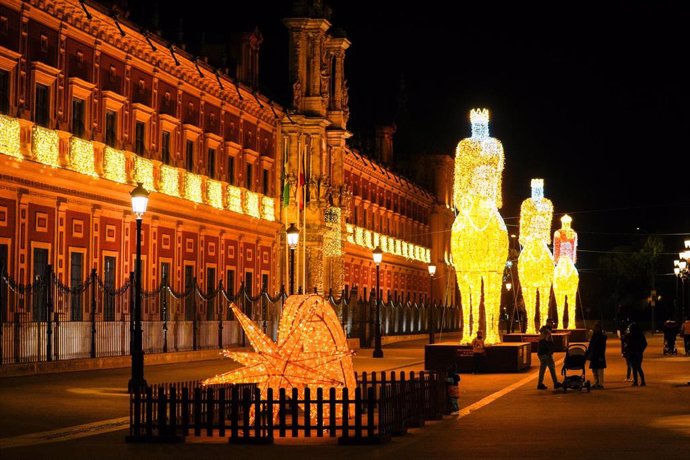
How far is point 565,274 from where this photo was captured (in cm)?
6100

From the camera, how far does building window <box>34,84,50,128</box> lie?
34.5 m

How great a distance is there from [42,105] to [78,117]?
2.37 meters

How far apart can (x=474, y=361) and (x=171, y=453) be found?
2051cm

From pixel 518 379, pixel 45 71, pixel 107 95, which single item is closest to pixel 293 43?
pixel 107 95

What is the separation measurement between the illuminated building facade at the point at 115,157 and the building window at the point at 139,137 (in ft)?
0.16

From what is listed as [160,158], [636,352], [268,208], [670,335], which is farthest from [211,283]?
[636,352]

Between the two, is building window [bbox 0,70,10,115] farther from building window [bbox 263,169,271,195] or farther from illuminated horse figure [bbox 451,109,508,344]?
building window [bbox 263,169,271,195]

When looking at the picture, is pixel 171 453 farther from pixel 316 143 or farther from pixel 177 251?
pixel 316 143

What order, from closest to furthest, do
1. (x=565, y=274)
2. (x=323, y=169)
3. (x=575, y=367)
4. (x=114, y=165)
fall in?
1. (x=575, y=367)
2. (x=114, y=165)
3. (x=565, y=274)
4. (x=323, y=169)

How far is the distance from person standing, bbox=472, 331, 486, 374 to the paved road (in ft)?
12.7

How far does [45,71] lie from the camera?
3453 centimetres

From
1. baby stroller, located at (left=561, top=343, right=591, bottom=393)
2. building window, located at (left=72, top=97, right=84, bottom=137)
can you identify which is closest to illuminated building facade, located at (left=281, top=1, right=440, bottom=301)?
building window, located at (left=72, top=97, right=84, bottom=137)

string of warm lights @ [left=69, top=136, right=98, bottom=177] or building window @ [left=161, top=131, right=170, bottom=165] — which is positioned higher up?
building window @ [left=161, top=131, right=170, bottom=165]

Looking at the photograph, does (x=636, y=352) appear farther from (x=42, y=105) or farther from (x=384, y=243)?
(x=384, y=243)
